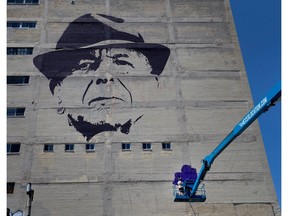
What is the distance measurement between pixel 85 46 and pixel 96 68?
3.60 m

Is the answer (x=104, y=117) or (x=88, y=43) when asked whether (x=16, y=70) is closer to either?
(x=88, y=43)

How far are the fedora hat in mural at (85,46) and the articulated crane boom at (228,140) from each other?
2035 cm

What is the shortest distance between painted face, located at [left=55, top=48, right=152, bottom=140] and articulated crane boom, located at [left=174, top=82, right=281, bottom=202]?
15.2 metres

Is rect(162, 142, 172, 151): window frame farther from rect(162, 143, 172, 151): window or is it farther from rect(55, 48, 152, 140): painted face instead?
rect(55, 48, 152, 140): painted face

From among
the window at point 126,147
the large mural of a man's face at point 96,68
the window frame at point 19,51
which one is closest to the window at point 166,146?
the window at point 126,147

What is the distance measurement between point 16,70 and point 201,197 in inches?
1095

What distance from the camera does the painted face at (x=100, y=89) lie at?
133 feet

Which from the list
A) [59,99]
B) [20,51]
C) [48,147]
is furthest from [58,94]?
[20,51]

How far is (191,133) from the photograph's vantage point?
4006cm

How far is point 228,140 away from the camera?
899 inches

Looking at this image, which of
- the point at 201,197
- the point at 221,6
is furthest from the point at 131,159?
the point at 221,6

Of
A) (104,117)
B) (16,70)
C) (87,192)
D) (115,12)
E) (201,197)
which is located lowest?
(201,197)

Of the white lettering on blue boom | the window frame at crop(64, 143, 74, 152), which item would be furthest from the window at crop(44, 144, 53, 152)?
the white lettering on blue boom

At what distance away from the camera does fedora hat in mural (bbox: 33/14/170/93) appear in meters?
43.9
